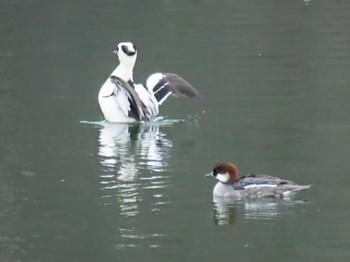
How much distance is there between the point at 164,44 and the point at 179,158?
9.33 metres

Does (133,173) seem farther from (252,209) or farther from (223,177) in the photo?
(252,209)

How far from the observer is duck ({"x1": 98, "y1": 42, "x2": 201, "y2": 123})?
58.3 feet

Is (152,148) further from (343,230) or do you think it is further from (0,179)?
(343,230)

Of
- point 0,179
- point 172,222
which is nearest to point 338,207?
point 172,222

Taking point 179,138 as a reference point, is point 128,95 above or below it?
above

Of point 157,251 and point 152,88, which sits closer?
point 157,251

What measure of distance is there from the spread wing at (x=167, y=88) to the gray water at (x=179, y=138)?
0.86 feet

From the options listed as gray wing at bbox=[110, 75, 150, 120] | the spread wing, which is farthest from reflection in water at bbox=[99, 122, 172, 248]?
the spread wing

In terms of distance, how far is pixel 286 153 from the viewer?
49.5ft

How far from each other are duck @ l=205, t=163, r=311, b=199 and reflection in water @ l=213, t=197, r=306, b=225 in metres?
0.06

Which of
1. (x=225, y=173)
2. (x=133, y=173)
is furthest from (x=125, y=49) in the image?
(x=225, y=173)

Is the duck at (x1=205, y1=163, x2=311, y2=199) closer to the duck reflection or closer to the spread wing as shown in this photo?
the duck reflection

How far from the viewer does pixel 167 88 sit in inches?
728

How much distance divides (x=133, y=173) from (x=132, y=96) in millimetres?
3349
